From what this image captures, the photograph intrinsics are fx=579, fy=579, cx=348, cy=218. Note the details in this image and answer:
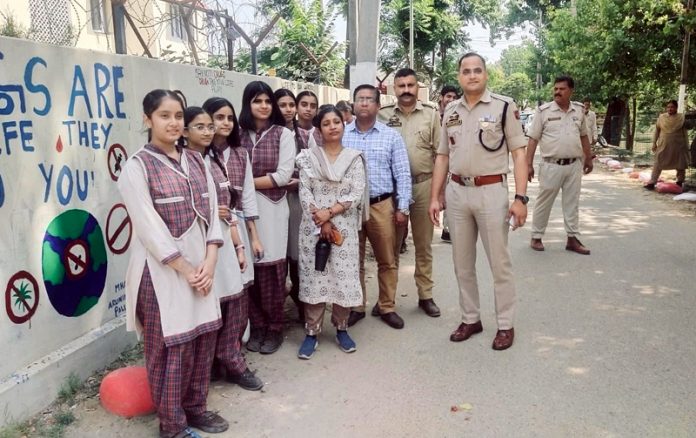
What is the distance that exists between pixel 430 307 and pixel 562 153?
2647 mm

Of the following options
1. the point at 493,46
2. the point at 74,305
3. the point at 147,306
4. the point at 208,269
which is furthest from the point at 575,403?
the point at 493,46

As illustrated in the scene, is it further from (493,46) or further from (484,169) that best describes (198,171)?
(493,46)

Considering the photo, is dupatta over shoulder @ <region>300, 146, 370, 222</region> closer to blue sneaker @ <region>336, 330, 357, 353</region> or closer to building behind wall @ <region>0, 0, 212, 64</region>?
blue sneaker @ <region>336, 330, 357, 353</region>

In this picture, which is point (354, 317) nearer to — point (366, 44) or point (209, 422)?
point (209, 422)

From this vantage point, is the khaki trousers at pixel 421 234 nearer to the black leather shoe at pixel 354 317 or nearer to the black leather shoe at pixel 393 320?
the black leather shoe at pixel 393 320

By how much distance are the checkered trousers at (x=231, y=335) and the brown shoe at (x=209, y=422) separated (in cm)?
42

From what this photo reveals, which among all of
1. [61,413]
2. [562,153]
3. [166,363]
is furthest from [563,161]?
[61,413]

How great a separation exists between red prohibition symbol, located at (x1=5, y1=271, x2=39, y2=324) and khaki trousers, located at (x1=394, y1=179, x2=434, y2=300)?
2.49m

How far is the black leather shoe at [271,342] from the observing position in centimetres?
393

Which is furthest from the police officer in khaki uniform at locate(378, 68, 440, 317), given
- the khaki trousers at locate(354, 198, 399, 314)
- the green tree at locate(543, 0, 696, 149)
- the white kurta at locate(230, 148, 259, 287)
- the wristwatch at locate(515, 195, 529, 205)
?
the green tree at locate(543, 0, 696, 149)

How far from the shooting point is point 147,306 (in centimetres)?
270

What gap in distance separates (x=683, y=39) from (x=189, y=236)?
11668 mm

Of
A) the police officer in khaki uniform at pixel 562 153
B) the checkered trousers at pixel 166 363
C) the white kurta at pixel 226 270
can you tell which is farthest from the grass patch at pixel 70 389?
the police officer in khaki uniform at pixel 562 153

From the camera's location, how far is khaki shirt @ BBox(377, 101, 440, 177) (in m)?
4.42
